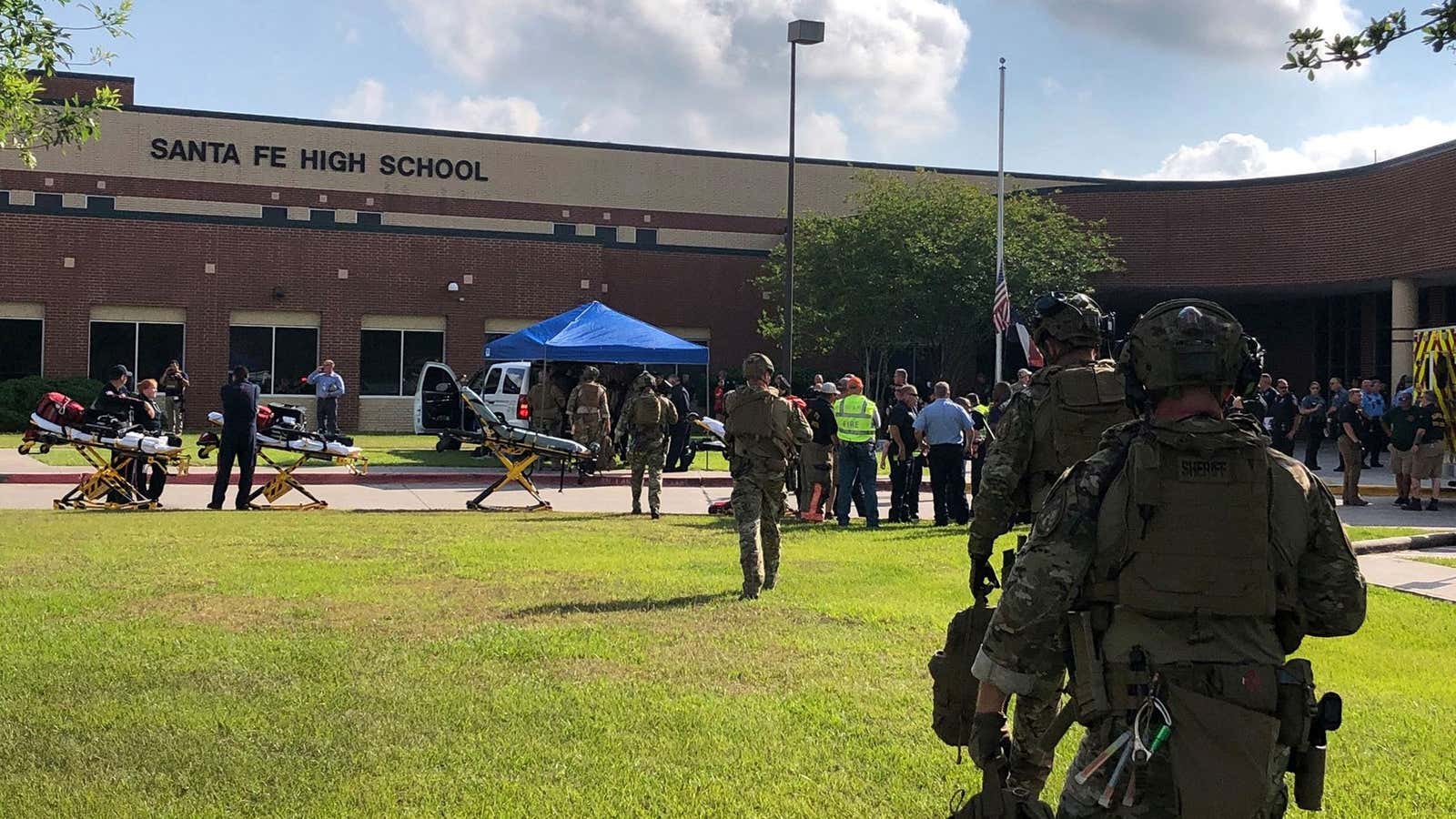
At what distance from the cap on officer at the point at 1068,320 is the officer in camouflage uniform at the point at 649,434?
11.5m

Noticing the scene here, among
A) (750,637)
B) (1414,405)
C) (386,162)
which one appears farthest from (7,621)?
(386,162)

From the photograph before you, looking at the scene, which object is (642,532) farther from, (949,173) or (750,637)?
(949,173)

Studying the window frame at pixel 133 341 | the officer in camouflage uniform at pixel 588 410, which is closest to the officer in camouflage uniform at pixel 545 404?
the officer in camouflage uniform at pixel 588 410

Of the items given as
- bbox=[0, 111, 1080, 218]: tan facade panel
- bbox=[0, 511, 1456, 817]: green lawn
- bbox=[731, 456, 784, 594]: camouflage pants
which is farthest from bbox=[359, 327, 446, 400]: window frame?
bbox=[731, 456, 784, 594]: camouflage pants

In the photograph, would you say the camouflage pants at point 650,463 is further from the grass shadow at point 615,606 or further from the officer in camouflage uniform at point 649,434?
the grass shadow at point 615,606

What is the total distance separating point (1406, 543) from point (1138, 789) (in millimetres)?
13356

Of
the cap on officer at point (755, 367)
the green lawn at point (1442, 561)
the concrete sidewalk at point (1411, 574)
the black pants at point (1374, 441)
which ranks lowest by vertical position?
the concrete sidewalk at point (1411, 574)

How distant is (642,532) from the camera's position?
15.3 metres

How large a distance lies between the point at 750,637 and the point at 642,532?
6.53 meters

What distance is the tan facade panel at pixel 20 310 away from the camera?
3531 cm

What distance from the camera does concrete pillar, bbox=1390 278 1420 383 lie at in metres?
32.7

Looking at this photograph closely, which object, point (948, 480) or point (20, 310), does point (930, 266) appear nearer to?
point (948, 480)

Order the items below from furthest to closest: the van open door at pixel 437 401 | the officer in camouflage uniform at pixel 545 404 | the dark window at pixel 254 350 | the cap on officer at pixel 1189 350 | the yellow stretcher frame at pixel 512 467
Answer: the dark window at pixel 254 350 < the van open door at pixel 437 401 < the officer in camouflage uniform at pixel 545 404 < the yellow stretcher frame at pixel 512 467 < the cap on officer at pixel 1189 350

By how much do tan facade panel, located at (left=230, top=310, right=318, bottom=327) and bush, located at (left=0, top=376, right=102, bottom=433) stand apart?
5.44 meters
